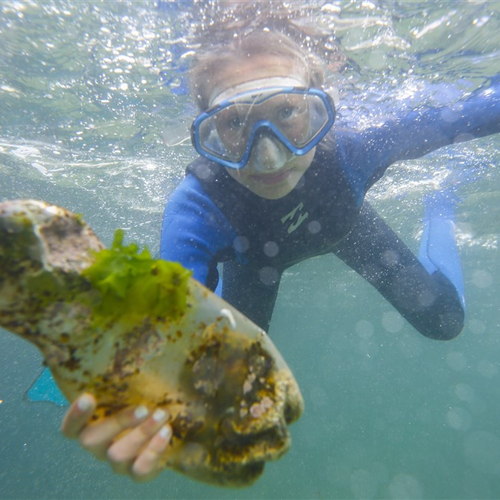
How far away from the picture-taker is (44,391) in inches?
224

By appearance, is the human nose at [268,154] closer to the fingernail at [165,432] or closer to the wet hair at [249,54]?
the wet hair at [249,54]

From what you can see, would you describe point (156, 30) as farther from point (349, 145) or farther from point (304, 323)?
point (304, 323)

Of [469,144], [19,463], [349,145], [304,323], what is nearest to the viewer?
[349,145]

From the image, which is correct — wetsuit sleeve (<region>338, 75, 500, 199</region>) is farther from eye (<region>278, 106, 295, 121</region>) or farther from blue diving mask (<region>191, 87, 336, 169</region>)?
eye (<region>278, 106, 295, 121</region>)

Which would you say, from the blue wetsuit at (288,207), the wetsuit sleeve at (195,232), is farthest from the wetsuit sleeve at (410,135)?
the wetsuit sleeve at (195,232)

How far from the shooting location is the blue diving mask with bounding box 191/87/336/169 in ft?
13.8

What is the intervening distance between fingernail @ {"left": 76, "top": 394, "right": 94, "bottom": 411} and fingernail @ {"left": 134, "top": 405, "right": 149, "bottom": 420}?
0.22 meters

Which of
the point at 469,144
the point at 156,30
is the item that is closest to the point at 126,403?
the point at 156,30

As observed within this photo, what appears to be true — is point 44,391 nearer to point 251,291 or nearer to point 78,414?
point 251,291

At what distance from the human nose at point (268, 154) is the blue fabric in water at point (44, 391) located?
468 centimetres

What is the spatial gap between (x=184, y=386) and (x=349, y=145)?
194 inches

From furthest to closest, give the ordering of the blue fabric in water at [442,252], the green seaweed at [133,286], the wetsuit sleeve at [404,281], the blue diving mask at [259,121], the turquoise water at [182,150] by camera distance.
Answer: the blue fabric in water at [442,252] → the wetsuit sleeve at [404,281] → the turquoise water at [182,150] → the blue diving mask at [259,121] → the green seaweed at [133,286]

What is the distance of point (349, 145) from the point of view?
18.7ft

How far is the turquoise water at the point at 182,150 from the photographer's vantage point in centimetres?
644
